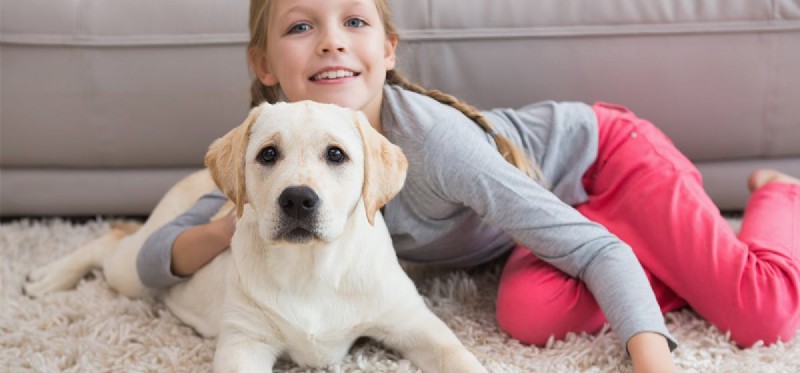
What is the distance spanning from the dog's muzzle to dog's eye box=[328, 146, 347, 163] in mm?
101

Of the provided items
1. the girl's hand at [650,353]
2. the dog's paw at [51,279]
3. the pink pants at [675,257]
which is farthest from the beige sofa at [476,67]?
the girl's hand at [650,353]

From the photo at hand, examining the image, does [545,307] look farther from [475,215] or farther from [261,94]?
[261,94]

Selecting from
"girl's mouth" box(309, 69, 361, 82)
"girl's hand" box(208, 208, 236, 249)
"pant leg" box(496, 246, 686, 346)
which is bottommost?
"pant leg" box(496, 246, 686, 346)

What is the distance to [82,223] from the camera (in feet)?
9.33

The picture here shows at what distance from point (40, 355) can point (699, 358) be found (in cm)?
135

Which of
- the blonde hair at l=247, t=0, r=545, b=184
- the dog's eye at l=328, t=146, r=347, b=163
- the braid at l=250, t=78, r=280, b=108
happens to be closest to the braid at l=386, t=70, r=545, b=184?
the blonde hair at l=247, t=0, r=545, b=184

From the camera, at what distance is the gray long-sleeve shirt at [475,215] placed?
6.10ft

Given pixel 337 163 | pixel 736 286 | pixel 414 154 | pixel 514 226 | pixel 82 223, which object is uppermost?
pixel 337 163

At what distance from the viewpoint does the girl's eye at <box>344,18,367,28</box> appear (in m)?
1.98

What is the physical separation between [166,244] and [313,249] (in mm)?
537

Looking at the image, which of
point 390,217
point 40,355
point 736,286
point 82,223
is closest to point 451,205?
point 390,217

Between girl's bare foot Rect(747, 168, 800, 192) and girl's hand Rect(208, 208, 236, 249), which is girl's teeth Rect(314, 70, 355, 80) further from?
girl's bare foot Rect(747, 168, 800, 192)

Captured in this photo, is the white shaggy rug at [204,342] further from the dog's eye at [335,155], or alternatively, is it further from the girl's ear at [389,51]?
the girl's ear at [389,51]

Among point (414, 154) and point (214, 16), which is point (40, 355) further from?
point (214, 16)
